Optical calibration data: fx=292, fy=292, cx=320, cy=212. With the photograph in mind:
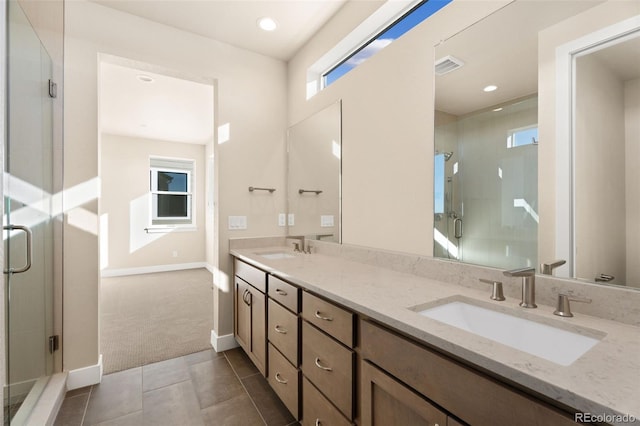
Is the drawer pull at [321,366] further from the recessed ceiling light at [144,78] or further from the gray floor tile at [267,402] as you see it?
the recessed ceiling light at [144,78]

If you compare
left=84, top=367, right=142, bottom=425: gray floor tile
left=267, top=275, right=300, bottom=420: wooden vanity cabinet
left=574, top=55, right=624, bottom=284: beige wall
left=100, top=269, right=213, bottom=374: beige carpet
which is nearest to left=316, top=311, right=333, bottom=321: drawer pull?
left=267, top=275, right=300, bottom=420: wooden vanity cabinet

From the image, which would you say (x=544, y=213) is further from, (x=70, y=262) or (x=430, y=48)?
(x=70, y=262)

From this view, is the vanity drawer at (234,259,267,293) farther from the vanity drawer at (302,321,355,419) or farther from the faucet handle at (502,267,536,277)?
the faucet handle at (502,267,536,277)

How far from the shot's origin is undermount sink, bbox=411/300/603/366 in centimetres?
86

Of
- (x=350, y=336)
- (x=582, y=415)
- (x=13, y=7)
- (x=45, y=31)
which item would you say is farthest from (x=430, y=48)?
(x=45, y=31)

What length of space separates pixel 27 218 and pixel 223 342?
1.63 metres

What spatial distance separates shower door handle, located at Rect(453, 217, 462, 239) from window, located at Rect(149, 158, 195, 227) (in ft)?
18.7

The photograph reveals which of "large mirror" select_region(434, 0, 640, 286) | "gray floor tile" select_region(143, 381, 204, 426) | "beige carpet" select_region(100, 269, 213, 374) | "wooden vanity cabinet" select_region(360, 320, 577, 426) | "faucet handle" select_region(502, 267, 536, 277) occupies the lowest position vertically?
"gray floor tile" select_region(143, 381, 204, 426)

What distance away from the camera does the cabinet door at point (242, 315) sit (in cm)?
215

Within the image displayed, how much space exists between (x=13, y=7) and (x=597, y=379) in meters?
2.61

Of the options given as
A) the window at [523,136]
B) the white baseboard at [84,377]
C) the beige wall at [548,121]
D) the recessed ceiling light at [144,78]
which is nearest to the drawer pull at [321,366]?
the beige wall at [548,121]

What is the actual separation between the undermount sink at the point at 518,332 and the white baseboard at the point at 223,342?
2014 mm

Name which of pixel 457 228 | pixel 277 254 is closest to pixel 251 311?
pixel 277 254

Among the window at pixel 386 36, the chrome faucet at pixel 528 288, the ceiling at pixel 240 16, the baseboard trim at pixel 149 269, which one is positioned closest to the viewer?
the chrome faucet at pixel 528 288
